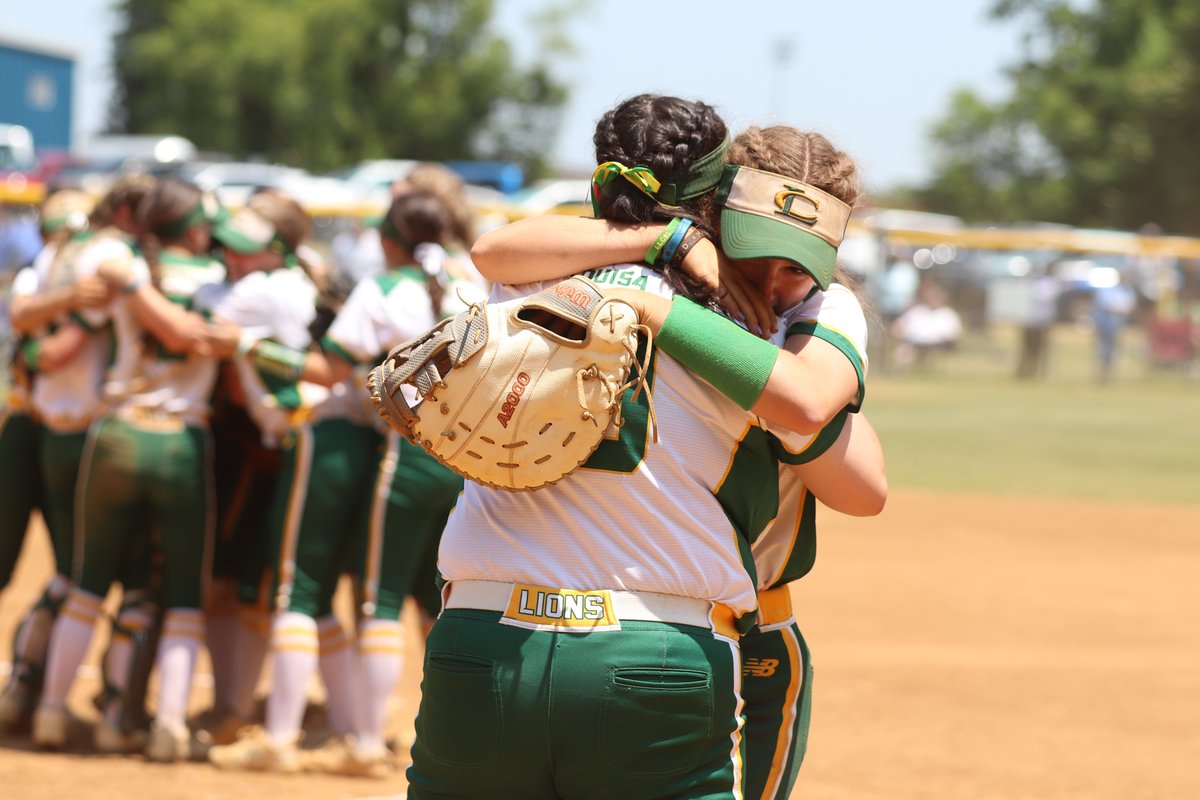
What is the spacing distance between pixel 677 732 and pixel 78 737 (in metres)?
4.18

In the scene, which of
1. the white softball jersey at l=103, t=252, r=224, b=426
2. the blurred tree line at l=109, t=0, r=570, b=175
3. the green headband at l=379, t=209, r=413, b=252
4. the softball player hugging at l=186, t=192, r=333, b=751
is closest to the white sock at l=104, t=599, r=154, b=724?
the softball player hugging at l=186, t=192, r=333, b=751

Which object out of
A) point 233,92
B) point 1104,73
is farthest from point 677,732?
point 1104,73

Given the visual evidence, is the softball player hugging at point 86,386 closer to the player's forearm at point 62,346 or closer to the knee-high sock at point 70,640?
the player's forearm at point 62,346

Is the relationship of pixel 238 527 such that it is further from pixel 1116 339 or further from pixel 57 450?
pixel 1116 339

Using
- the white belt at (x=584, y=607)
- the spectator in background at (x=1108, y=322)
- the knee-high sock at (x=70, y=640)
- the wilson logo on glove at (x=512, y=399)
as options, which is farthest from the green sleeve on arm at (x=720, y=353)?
the spectator in background at (x=1108, y=322)

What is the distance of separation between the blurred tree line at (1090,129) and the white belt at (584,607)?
148 ft

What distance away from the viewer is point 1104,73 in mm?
50438

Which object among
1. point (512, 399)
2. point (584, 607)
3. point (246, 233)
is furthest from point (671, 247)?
point (246, 233)

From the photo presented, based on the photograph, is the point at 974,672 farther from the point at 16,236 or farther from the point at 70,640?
the point at 16,236

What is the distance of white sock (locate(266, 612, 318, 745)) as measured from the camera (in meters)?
5.57

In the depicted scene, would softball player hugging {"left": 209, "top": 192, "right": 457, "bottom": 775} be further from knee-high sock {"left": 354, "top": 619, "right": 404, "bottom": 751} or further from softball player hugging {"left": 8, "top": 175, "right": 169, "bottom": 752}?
softball player hugging {"left": 8, "top": 175, "right": 169, "bottom": 752}

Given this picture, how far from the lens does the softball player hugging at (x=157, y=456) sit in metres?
5.58

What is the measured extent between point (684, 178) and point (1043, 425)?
17151 mm

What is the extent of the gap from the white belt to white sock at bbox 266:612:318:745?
3134 mm
